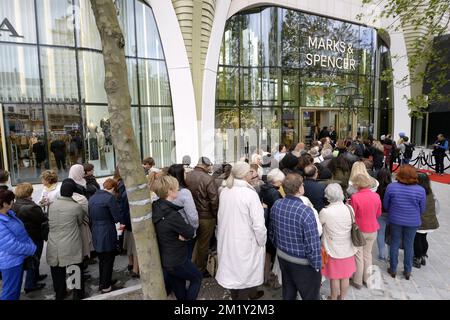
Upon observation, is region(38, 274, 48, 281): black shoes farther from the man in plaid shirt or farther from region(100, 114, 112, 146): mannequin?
region(100, 114, 112, 146): mannequin

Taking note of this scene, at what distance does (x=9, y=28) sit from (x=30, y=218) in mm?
9859

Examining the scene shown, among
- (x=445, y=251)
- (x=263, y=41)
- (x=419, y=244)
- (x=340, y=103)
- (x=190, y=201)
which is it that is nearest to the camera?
(x=190, y=201)

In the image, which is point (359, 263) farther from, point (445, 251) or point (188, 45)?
point (188, 45)

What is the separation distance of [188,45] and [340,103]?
1030cm

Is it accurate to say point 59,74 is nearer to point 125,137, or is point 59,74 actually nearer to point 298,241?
point 125,137

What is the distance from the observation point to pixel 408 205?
386 cm

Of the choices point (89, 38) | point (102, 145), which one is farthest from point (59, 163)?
point (89, 38)

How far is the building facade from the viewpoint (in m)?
10.7

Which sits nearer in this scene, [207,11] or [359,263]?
[359,263]

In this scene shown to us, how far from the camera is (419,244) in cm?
448

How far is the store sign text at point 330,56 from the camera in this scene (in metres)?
16.4

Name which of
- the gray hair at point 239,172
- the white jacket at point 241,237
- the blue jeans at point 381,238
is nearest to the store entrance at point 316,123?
the blue jeans at point 381,238

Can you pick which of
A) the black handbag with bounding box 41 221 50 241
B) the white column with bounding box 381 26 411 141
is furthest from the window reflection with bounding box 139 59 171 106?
the white column with bounding box 381 26 411 141

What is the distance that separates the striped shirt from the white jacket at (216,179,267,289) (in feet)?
0.77
